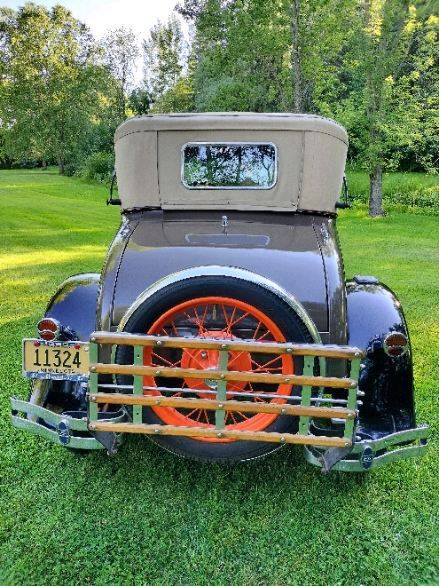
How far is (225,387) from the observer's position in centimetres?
252

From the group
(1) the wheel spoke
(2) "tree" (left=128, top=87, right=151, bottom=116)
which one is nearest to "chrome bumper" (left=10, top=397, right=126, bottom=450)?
(1) the wheel spoke

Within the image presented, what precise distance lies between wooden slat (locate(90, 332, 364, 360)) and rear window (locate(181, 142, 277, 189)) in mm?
1586

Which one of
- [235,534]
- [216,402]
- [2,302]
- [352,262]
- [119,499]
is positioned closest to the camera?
[216,402]

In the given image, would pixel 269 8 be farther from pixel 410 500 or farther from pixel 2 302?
pixel 410 500

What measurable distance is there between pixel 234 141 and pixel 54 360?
1.91 m

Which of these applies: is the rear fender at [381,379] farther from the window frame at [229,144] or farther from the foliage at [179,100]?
the foliage at [179,100]

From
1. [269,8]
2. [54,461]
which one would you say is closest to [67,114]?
[269,8]

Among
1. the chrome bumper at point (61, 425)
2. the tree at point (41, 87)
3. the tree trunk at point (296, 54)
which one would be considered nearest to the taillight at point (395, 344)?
the chrome bumper at point (61, 425)

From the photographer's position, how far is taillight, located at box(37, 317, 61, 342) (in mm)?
3254

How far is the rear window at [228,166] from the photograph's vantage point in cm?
372

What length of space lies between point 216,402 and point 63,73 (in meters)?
39.8

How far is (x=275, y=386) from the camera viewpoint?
2.95 m

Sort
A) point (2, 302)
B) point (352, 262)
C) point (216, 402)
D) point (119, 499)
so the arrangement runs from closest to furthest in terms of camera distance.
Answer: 1. point (216, 402)
2. point (119, 499)
3. point (2, 302)
4. point (352, 262)

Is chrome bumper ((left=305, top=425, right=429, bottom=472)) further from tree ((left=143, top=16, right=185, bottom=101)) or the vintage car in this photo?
tree ((left=143, top=16, right=185, bottom=101))
